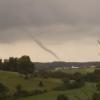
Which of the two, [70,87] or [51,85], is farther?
[51,85]

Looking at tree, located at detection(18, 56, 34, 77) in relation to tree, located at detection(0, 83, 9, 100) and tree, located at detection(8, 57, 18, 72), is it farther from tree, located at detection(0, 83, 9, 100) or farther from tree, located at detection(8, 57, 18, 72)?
tree, located at detection(0, 83, 9, 100)

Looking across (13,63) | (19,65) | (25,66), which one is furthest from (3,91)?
(13,63)

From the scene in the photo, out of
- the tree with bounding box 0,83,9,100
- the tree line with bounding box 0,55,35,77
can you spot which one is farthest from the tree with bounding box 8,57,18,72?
the tree with bounding box 0,83,9,100

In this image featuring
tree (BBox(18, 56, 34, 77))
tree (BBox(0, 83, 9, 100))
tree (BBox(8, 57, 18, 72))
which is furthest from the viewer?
tree (BBox(8, 57, 18, 72))

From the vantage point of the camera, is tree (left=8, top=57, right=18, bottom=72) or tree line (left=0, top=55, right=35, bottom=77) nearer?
tree line (left=0, top=55, right=35, bottom=77)

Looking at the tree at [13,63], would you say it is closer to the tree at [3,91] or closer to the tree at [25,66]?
the tree at [25,66]

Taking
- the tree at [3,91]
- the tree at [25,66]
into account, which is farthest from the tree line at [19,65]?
the tree at [3,91]

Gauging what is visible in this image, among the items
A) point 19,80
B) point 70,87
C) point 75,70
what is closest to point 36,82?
point 19,80

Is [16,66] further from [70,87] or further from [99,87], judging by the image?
[99,87]

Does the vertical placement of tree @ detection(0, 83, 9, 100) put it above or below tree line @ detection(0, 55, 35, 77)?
below

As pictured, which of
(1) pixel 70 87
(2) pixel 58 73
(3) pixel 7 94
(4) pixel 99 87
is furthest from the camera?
(2) pixel 58 73
